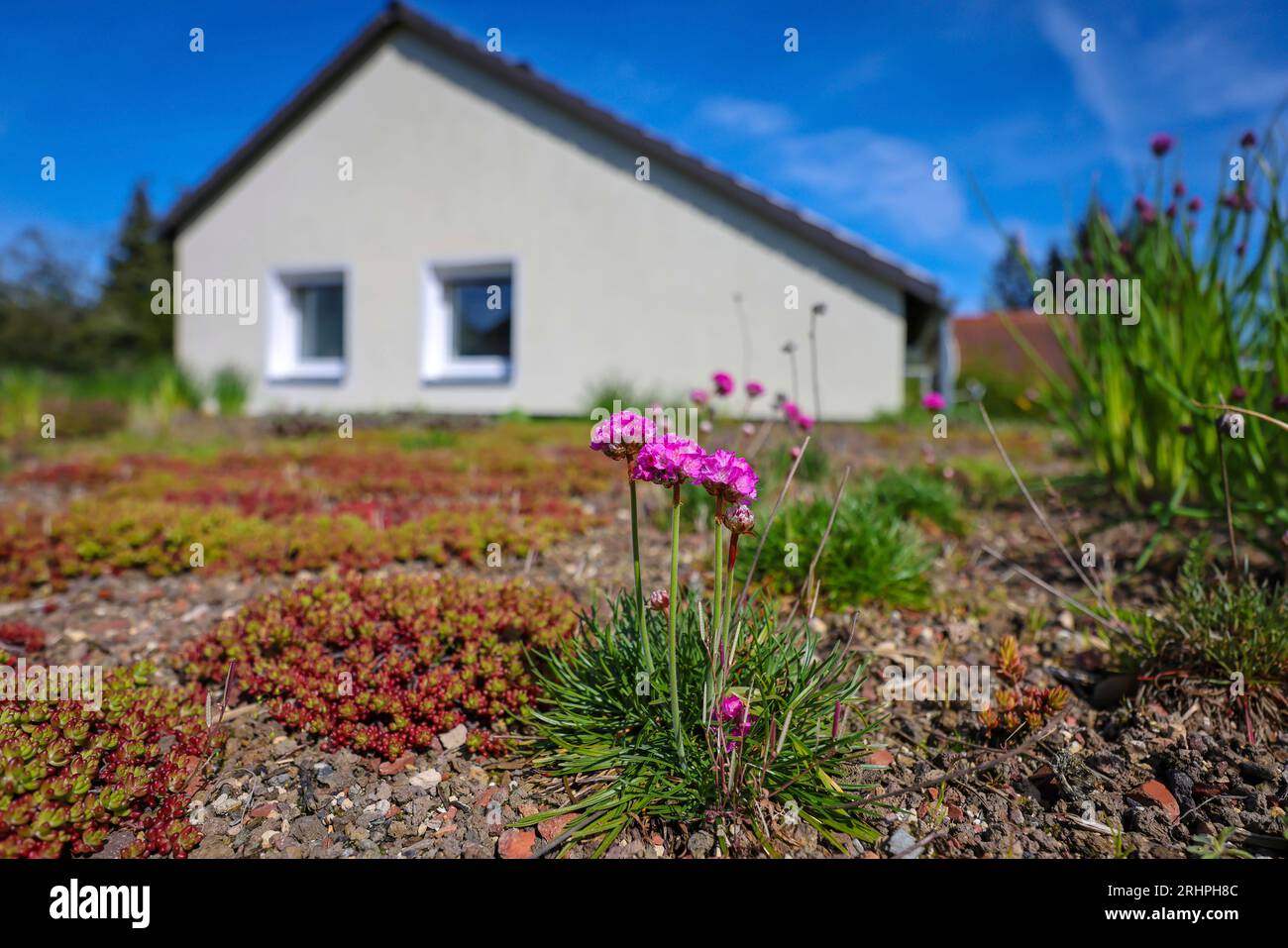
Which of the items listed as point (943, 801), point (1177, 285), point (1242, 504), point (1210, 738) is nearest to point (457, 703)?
point (943, 801)

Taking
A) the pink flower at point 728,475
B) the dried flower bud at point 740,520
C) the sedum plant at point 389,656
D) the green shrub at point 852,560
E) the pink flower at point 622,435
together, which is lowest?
the sedum plant at point 389,656

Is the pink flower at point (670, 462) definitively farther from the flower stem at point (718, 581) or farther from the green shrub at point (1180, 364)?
the green shrub at point (1180, 364)

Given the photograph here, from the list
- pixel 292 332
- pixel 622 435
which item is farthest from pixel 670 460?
pixel 292 332

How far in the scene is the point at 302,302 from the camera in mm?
11391

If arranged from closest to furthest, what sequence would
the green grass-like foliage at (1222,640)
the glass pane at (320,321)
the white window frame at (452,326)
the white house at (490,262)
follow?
the green grass-like foliage at (1222,640), the white house at (490,262), the white window frame at (452,326), the glass pane at (320,321)

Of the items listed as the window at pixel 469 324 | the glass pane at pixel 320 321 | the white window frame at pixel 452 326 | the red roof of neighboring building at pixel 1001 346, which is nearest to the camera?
the white window frame at pixel 452 326

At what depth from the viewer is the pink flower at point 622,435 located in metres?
1.42

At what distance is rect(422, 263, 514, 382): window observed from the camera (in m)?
10.4

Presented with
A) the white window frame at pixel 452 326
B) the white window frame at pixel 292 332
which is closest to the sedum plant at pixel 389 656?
the white window frame at pixel 452 326

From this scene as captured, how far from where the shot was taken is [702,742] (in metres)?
1.70

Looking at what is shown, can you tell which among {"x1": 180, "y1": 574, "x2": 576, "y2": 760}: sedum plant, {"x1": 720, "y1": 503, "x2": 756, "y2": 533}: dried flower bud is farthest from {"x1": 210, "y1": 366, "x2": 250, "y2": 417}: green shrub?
{"x1": 720, "y1": 503, "x2": 756, "y2": 533}: dried flower bud

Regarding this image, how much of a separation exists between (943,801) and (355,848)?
1390 millimetres

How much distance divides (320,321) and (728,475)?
456 inches

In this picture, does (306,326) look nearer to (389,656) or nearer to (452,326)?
(452,326)
